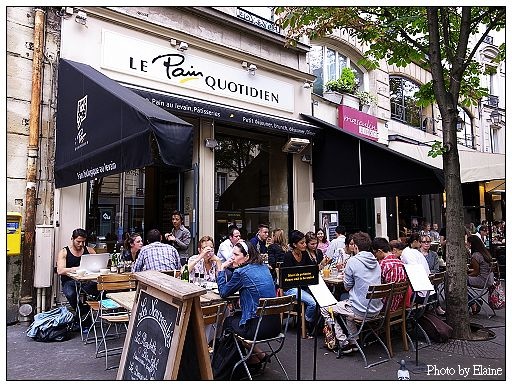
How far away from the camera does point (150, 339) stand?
11.2 ft

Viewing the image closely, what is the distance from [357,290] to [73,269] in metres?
3.99

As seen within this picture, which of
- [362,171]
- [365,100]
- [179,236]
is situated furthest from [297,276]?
[365,100]

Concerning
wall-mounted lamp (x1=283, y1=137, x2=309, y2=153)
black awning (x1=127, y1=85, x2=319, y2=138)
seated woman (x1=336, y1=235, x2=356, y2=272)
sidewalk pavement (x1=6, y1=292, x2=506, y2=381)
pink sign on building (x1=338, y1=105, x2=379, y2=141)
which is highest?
pink sign on building (x1=338, y1=105, x2=379, y2=141)

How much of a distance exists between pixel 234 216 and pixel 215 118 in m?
2.55

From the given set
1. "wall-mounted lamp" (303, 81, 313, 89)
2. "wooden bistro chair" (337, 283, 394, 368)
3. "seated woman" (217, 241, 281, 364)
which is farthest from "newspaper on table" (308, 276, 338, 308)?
"wall-mounted lamp" (303, 81, 313, 89)

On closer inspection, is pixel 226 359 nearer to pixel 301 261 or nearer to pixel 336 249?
pixel 301 261

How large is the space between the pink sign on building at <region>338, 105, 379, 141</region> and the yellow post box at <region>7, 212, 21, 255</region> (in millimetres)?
8225

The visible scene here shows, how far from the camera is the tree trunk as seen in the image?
5.88 metres

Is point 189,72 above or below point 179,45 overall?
below

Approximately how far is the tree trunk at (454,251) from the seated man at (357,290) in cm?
156

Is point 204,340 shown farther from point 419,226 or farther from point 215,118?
point 419,226

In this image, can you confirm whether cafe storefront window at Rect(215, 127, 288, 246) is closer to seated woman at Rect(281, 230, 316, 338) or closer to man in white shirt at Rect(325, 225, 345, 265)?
man in white shirt at Rect(325, 225, 345, 265)

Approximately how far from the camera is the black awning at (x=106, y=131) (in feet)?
15.0

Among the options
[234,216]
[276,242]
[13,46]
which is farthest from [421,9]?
[13,46]
